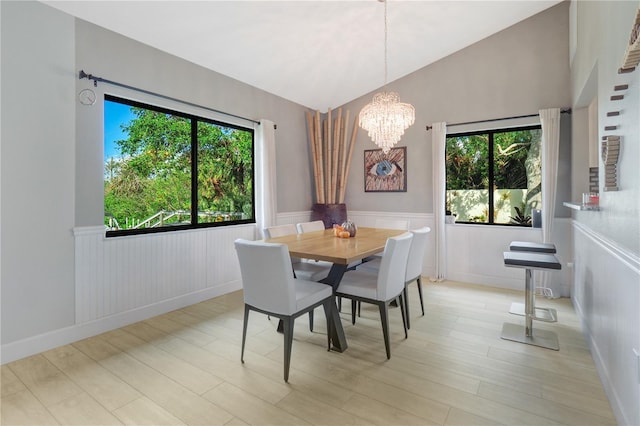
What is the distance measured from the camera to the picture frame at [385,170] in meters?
4.80

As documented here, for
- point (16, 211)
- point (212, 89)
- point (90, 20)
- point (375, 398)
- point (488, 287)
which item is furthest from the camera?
point (488, 287)

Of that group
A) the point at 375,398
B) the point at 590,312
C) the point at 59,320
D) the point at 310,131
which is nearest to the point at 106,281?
the point at 59,320

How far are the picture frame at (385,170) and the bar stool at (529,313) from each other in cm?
227

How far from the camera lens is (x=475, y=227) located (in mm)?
4297

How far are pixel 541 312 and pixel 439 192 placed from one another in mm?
1801

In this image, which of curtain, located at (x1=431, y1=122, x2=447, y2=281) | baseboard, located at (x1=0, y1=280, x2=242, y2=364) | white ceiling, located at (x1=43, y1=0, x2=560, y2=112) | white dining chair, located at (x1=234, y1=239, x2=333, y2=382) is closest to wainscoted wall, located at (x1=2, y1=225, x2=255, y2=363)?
baseboard, located at (x1=0, y1=280, x2=242, y2=364)

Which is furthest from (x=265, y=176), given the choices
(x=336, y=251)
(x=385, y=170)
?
(x=336, y=251)

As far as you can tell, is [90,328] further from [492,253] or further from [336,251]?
[492,253]

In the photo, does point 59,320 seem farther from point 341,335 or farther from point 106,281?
point 341,335

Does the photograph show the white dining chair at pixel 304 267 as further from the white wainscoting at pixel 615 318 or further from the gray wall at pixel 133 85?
the white wainscoting at pixel 615 318

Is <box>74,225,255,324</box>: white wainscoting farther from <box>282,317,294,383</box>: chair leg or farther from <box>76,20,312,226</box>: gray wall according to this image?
<box>282,317,294,383</box>: chair leg

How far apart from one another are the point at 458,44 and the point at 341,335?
3952 millimetres

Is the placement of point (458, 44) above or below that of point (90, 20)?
above

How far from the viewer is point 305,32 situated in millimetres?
3420
